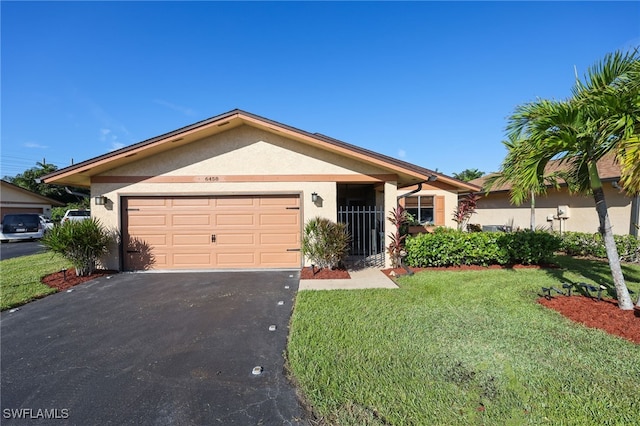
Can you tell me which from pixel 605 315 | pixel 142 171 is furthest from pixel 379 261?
pixel 142 171

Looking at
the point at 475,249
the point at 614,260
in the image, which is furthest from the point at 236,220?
the point at 614,260

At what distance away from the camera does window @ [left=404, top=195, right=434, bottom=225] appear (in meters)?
14.4

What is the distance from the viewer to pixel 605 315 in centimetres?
453

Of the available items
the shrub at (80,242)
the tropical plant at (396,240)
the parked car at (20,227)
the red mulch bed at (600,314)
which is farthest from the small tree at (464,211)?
the parked car at (20,227)

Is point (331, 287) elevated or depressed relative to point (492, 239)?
depressed

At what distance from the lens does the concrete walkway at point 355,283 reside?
6.65m

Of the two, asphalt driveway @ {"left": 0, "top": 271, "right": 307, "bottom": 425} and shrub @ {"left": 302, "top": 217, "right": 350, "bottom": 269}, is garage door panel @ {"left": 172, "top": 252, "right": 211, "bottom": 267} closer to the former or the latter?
asphalt driveway @ {"left": 0, "top": 271, "right": 307, "bottom": 425}

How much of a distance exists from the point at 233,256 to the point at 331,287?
11.7 feet

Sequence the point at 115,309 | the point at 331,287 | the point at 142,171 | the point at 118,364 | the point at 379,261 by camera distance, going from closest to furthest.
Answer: the point at 118,364 → the point at 115,309 → the point at 331,287 → the point at 142,171 → the point at 379,261

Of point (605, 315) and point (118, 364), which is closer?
point (118, 364)

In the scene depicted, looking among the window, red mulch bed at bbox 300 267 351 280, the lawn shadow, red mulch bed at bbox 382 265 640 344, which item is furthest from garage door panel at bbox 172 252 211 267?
the window

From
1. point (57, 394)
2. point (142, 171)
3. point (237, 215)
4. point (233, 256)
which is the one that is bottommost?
point (57, 394)

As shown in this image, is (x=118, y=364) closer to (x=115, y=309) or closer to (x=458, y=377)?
(x=115, y=309)

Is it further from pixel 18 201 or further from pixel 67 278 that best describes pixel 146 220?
pixel 18 201
